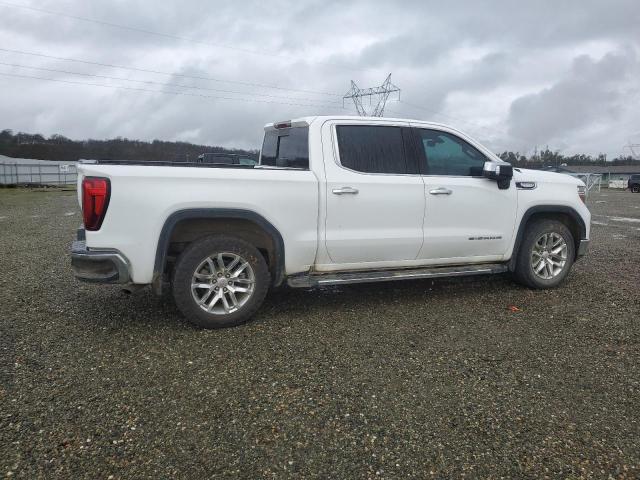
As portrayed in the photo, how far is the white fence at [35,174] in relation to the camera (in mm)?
38250

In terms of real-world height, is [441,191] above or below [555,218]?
above

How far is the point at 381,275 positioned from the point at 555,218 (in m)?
2.44

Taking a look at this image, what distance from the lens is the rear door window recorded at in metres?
4.59

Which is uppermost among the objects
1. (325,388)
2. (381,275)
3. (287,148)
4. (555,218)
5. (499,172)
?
(287,148)

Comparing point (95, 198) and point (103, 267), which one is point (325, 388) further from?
point (95, 198)

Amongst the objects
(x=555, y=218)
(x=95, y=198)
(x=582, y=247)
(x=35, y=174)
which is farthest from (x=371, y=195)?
(x=35, y=174)

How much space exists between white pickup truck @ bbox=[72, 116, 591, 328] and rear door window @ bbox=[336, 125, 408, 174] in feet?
0.04

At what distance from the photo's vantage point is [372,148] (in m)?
4.71

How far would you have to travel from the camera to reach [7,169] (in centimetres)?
3859

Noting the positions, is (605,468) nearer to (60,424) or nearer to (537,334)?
(537,334)

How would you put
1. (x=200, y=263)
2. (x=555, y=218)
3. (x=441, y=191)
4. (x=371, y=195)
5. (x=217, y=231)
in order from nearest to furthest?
(x=200, y=263), (x=217, y=231), (x=371, y=195), (x=441, y=191), (x=555, y=218)

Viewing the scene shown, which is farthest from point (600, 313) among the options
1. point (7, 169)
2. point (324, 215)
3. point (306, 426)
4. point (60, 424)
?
point (7, 169)

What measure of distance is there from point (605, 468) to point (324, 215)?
8.98 feet

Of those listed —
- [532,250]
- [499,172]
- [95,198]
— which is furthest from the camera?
[532,250]
